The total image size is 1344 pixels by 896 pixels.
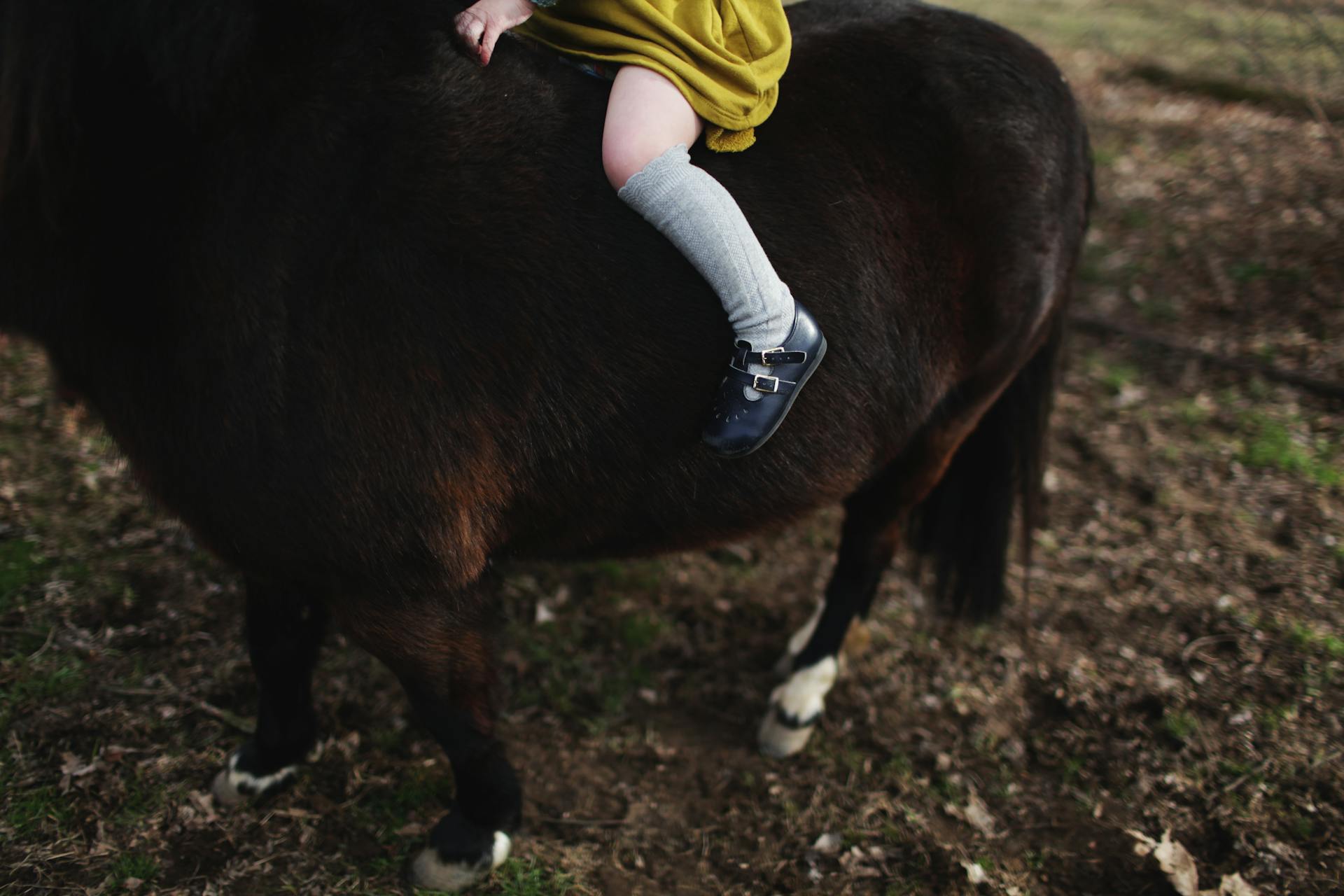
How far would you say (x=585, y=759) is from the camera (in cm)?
265

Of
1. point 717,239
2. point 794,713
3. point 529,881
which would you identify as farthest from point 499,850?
point 717,239

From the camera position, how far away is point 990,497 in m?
3.01

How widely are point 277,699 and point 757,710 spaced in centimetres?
149

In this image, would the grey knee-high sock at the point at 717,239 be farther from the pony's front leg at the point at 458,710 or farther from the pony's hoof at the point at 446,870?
the pony's hoof at the point at 446,870

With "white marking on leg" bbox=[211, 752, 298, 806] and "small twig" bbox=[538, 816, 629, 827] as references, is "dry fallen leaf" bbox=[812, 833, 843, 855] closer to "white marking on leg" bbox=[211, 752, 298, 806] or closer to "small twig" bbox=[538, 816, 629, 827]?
"small twig" bbox=[538, 816, 629, 827]

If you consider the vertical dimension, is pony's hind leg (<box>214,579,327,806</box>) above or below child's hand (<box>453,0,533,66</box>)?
below

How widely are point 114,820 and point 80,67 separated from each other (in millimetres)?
1800

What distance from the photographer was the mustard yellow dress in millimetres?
1800

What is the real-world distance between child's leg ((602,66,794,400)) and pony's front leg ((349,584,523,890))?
870mm

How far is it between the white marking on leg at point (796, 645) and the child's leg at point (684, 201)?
4.69ft

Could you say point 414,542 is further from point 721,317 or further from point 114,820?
point 114,820


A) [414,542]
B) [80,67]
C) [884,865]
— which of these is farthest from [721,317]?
[884,865]

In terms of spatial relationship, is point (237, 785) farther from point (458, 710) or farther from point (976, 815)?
point (976, 815)

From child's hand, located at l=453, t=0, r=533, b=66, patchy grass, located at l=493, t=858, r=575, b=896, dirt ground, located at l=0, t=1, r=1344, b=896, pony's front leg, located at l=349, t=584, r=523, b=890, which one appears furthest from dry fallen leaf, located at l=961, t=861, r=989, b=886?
child's hand, located at l=453, t=0, r=533, b=66
